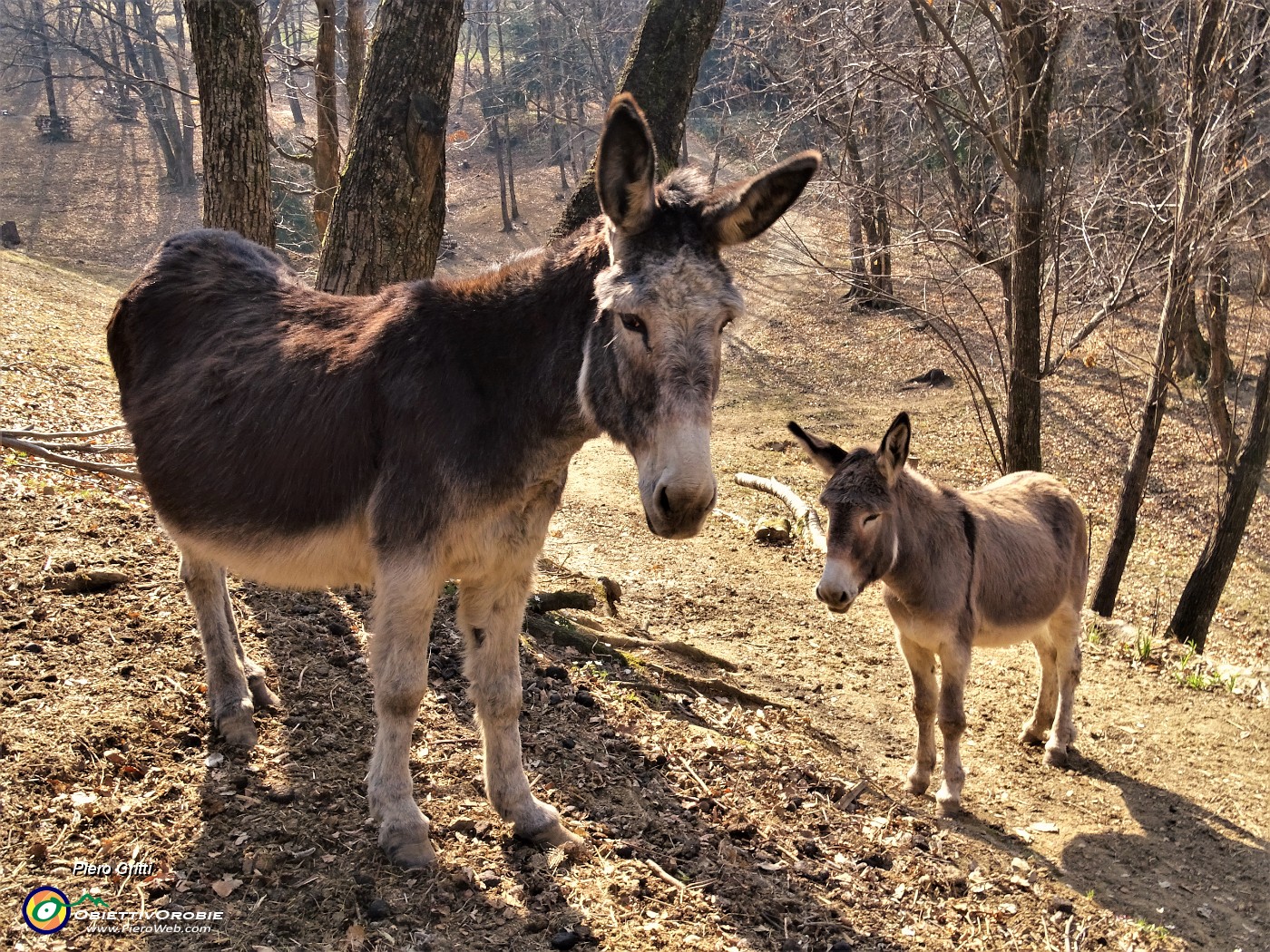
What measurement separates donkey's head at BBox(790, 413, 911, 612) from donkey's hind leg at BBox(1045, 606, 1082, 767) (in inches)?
77.5

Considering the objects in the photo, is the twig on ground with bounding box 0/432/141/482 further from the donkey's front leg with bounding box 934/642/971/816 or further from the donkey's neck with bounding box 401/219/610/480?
the donkey's front leg with bounding box 934/642/971/816

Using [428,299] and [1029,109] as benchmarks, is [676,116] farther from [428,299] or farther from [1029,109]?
[1029,109]

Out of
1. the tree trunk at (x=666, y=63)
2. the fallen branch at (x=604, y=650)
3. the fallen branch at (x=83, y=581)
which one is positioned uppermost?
the tree trunk at (x=666, y=63)

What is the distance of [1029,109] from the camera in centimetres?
966

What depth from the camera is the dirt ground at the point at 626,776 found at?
3.52m

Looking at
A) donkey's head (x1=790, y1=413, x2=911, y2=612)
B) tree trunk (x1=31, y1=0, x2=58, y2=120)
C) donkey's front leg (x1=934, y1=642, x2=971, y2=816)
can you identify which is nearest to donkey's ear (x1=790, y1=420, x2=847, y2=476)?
donkey's head (x1=790, y1=413, x2=911, y2=612)

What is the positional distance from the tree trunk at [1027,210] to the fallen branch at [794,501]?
238 cm

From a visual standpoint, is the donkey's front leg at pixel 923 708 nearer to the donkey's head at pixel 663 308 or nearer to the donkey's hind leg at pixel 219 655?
the donkey's head at pixel 663 308

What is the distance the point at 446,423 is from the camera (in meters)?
3.54

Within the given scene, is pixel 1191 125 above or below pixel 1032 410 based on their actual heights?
above

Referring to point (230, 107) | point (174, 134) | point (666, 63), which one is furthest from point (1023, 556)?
point (174, 134)

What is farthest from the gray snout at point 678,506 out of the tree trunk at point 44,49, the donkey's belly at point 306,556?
the tree trunk at point 44,49

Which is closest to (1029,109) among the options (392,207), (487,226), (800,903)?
(392,207)

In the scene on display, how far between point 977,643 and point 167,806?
5019 mm
